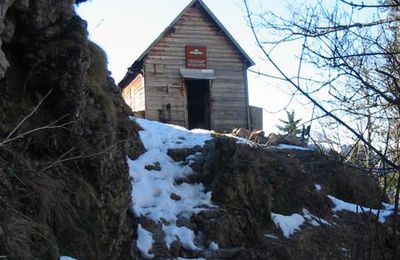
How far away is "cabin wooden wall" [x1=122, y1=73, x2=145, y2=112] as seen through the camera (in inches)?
911

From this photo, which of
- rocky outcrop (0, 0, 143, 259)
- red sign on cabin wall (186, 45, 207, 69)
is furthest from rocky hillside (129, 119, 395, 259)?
red sign on cabin wall (186, 45, 207, 69)

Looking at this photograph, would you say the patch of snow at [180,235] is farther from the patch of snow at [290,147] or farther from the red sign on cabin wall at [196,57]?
the red sign on cabin wall at [196,57]

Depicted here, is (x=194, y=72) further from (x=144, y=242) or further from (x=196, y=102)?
(x=144, y=242)

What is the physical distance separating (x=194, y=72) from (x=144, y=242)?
14.9 m

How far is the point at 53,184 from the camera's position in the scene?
6074 millimetres

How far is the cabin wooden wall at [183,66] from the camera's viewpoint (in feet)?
74.3

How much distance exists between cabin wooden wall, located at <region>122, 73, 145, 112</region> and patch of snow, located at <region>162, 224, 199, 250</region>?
13.4m

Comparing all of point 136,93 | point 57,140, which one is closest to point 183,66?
point 136,93

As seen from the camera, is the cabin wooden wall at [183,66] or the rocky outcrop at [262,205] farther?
the cabin wooden wall at [183,66]

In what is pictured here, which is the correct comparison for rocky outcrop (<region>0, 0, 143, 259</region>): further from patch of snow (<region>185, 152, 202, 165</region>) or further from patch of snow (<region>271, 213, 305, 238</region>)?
patch of snow (<region>185, 152, 202, 165</region>)

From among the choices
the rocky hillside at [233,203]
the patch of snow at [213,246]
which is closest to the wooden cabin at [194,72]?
the rocky hillside at [233,203]

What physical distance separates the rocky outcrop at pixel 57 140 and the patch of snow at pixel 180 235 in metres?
1.10

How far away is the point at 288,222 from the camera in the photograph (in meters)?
11.3

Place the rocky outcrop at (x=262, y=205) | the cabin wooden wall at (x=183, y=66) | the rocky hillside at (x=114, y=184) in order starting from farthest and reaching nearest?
the cabin wooden wall at (x=183, y=66) < the rocky outcrop at (x=262, y=205) < the rocky hillside at (x=114, y=184)
